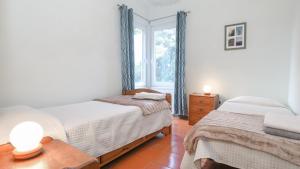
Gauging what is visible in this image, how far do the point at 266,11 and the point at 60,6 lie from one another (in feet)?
10.7

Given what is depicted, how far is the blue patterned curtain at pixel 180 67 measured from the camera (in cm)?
351

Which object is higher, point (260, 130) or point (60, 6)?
point (60, 6)

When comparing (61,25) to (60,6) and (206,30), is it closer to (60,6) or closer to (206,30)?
(60,6)

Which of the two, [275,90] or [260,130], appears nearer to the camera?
[260,130]

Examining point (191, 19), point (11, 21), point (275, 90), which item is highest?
point (191, 19)

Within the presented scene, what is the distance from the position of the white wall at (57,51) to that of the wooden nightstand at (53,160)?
1290mm

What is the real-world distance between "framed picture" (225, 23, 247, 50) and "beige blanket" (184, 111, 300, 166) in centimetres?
177

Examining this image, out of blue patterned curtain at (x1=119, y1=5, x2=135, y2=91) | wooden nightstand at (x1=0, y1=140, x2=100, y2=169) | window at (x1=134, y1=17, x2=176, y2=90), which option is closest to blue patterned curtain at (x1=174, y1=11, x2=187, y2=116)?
window at (x1=134, y1=17, x2=176, y2=90)

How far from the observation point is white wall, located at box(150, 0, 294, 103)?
2.72m

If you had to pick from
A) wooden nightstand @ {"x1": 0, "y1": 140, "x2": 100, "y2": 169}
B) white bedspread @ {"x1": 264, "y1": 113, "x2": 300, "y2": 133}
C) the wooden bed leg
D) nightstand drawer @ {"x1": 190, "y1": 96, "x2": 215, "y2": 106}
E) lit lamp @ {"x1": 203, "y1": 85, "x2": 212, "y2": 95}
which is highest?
lit lamp @ {"x1": 203, "y1": 85, "x2": 212, "y2": 95}

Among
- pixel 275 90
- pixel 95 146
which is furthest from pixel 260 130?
pixel 275 90

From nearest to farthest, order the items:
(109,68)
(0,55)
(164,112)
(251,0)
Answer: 1. (0,55)
2. (164,112)
3. (251,0)
4. (109,68)

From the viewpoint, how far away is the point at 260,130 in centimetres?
134

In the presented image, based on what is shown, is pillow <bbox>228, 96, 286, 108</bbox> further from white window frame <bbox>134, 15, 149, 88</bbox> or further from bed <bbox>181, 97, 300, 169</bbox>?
white window frame <bbox>134, 15, 149, 88</bbox>
